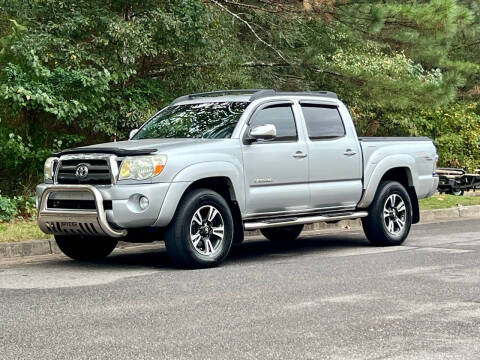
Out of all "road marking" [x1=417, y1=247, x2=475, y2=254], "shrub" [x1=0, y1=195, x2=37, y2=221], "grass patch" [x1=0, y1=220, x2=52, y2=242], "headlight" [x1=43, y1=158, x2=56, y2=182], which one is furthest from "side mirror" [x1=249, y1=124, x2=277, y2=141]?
"shrub" [x1=0, y1=195, x2=37, y2=221]

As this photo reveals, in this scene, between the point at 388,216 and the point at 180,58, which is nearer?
the point at 388,216

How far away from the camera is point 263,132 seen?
32.3 ft

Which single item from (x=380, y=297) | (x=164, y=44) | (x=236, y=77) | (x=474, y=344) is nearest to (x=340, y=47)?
(x=236, y=77)

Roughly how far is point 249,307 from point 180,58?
10482 millimetres

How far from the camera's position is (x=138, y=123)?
51.9 ft

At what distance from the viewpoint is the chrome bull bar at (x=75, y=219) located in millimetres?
8961

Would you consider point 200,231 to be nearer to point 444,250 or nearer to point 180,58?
point 444,250

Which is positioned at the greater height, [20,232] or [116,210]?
[116,210]

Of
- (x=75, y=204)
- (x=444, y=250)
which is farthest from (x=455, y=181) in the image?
(x=75, y=204)

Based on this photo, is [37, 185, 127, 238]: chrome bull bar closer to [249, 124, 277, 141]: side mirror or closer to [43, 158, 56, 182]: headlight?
[43, 158, 56, 182]: headlight

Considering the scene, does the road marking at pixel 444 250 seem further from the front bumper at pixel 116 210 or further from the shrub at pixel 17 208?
the shrub at pixel 17 208

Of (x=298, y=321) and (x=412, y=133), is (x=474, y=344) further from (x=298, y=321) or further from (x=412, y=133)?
Result: (x=412, y=133)

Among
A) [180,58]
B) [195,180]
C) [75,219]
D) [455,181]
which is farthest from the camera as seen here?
[455,181]

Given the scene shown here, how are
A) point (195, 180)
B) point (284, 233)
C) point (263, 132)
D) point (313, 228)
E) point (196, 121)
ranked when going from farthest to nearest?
point (313, 228) < point (284, 233) < point (196, 121) < point (263, 132) < point (195, 180)
